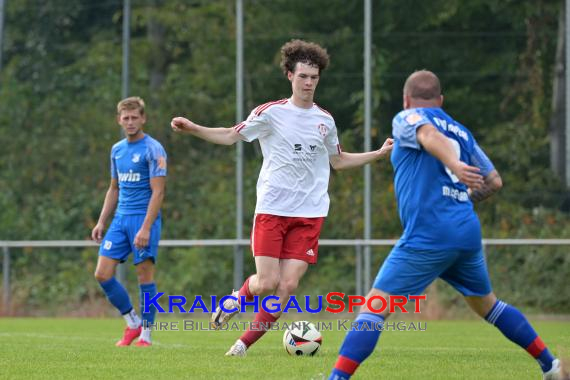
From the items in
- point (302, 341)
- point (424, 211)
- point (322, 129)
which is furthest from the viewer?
point (302, 341)

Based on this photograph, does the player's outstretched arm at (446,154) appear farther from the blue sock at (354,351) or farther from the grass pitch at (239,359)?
the grass pitch at (239,359)

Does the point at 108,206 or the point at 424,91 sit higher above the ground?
the point at 424,91

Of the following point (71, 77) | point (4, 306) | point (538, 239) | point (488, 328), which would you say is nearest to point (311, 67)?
point (488, 328)

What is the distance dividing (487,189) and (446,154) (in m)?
0.55

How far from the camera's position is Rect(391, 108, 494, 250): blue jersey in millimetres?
5914

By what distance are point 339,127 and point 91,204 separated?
13.7 feet

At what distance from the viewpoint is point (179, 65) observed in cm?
1886

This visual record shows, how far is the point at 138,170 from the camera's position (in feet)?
32.2

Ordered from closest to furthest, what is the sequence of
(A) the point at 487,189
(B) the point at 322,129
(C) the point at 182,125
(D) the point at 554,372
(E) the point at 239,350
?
1. (A) the point at 487,189
2. (D) the point at 554,372
3. (C) the point at 182,125
4. (E) the point at 239,350
5. (B) the point at 322,129

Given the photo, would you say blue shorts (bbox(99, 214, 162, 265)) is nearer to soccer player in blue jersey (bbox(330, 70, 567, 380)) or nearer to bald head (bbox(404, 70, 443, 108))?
soccer player in blue jersey (bbox(330, 70, 567, 380))

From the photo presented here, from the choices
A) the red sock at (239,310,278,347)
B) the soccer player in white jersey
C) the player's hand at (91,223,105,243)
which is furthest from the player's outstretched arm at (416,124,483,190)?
the player's hand at (91,223,105,243)

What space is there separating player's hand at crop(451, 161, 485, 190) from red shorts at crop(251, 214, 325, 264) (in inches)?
103

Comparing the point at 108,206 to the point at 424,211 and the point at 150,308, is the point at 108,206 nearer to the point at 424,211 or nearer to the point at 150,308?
the point at 150,308

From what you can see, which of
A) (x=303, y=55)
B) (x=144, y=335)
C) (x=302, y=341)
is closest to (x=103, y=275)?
(x=144, y=335)
